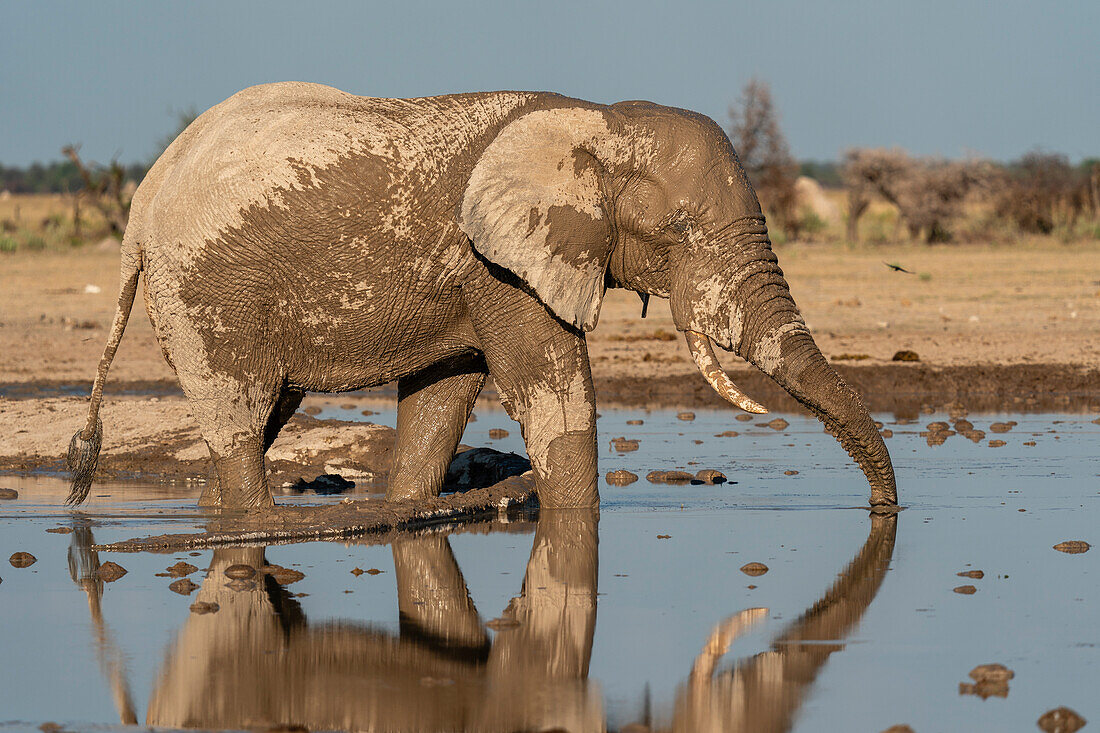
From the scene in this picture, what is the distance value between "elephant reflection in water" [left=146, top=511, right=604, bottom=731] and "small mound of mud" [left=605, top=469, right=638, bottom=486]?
298 centimetres

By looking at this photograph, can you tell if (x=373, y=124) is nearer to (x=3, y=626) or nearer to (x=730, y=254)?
(x=730, y=254)

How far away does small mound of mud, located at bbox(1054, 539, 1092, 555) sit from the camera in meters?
7.70

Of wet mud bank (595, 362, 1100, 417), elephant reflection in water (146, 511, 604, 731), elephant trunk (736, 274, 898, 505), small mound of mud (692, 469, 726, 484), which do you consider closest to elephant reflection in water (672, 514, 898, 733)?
elephant reflection in water (146, 511, 604, 731)

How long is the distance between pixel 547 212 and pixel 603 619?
9.77 feet

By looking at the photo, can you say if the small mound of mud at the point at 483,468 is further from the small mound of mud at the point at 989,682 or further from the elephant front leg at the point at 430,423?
the small mound of mud at the point at 989,682

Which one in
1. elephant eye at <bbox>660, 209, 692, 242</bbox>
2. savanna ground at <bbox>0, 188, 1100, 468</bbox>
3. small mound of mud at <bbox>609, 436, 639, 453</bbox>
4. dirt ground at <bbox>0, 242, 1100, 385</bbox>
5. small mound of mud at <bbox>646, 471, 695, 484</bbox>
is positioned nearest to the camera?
elephant eye at <bbox>660, 209, 692, 242</bbox>

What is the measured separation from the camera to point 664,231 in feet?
28.9

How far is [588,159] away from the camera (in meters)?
8.84

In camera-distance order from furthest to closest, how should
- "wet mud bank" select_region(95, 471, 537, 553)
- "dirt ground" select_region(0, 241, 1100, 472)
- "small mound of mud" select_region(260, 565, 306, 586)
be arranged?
"dirt ground" select_region(0, 241, 1100, 472)
"wet mud bank" select_region(95, 471, 537, 553)
"small mound of mud" select_region(260, 565, 306, 586)

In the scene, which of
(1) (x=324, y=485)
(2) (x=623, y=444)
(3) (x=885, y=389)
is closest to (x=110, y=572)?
(1) (x=324, y=485)

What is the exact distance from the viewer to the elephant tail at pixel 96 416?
31.1ft

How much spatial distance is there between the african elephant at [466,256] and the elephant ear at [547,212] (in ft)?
0.04

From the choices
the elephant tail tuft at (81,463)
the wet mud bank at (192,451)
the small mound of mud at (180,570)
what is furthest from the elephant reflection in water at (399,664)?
the wet mud bank at (192,451)

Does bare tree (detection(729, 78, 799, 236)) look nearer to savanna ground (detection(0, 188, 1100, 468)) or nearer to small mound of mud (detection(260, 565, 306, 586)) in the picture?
savanna ground (detection(0, 188, 1100, 468))
